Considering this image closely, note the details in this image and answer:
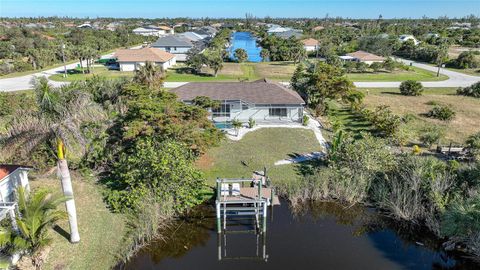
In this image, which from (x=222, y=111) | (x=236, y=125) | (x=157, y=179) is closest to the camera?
(x=157, y=179)

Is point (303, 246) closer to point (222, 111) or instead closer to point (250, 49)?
point (222, 111)

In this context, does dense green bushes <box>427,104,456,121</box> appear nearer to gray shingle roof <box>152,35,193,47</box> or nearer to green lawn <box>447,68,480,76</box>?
green lawn <box>447,68,480,76</box>

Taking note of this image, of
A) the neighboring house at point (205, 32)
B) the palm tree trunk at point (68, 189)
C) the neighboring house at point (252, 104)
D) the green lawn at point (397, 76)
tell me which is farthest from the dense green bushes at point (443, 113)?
the neighboring house at point (205, 32)

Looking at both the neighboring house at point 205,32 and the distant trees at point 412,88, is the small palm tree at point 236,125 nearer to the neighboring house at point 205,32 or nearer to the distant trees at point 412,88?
the distant trees at point 412,88

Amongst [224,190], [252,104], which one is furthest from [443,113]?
[224,190]

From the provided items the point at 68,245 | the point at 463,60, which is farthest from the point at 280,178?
the point at 463,60

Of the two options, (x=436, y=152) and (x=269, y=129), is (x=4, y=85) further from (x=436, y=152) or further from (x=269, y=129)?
(x=436, y=152)
